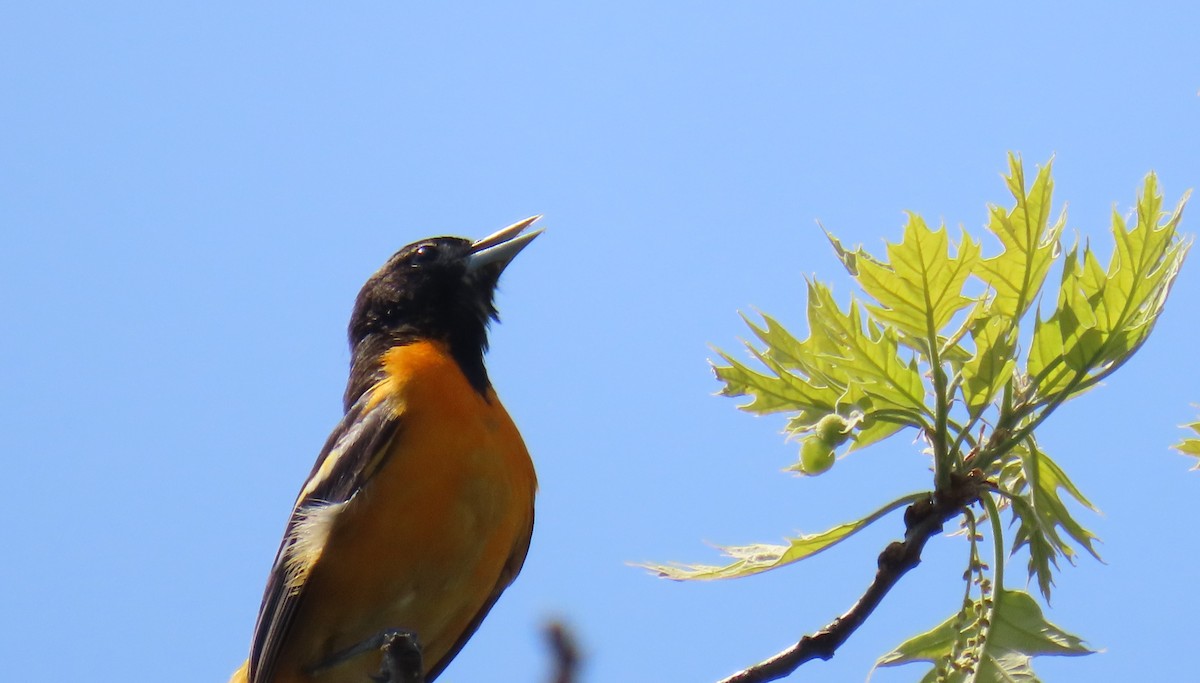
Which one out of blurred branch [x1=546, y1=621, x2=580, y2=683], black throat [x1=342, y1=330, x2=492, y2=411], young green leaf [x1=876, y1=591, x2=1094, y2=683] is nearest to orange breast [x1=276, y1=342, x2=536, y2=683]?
black throat [x1=342, y1=330, x2=492, y2=411]

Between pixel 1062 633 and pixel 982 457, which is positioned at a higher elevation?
pixel 982 457

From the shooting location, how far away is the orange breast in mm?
3629

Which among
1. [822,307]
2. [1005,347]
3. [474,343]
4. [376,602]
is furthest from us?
[474,343]

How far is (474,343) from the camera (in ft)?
15.4

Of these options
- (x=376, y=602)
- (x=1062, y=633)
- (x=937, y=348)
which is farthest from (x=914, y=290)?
(x=376, y=602)

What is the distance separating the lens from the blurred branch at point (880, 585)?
216cm

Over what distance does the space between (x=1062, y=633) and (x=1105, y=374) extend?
0.55 m

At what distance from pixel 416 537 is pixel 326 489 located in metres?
0.43

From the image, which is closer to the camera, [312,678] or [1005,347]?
[1005,347]

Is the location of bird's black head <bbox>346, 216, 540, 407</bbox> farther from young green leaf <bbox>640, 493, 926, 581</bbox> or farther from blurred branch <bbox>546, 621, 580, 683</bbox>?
blurred branch <bbox>546, 621, 580, 683</bbox>

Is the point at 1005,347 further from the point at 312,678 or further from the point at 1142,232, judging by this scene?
the point at 312,678

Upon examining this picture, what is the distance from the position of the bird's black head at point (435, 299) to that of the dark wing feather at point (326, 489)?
485mm

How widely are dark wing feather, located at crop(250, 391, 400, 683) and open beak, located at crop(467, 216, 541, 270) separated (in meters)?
1.20

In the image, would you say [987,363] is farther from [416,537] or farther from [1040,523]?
[416,537]
